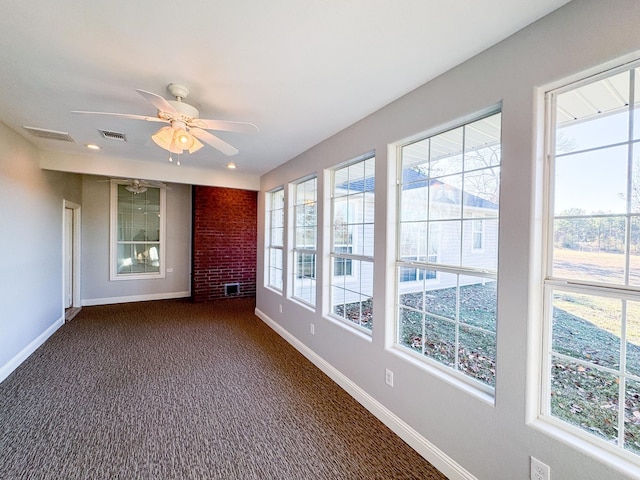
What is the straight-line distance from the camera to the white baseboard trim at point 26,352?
283 centimetres

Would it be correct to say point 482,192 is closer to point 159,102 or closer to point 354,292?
point 354,292

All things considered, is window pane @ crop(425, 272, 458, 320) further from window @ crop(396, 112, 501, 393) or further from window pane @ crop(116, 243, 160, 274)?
window pane @ crop(116, 243, 160, 274)

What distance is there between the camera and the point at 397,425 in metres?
2.11

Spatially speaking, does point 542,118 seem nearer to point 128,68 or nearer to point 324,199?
point 324,199

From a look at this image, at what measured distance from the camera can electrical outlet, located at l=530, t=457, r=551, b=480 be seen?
4.31 ft

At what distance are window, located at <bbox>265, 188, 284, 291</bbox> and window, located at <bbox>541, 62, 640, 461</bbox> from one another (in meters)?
3.58

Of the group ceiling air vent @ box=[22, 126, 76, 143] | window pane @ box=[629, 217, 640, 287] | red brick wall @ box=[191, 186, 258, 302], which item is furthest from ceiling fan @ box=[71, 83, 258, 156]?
red brick wall @ box=[191, 186, 258, 302]

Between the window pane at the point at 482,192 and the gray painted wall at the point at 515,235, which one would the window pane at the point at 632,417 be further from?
the window pane at the point at 482,192

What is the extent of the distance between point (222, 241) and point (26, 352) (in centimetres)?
358

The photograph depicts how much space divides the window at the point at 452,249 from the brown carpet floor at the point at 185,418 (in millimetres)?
793

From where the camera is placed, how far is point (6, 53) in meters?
1.68

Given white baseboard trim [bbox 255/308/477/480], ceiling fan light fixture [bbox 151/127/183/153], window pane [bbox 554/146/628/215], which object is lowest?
white baseboard trim [bbox 255/308/477/480]

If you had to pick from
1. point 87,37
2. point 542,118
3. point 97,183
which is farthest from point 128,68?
point 97,183

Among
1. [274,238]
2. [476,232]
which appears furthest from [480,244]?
[274,238]
